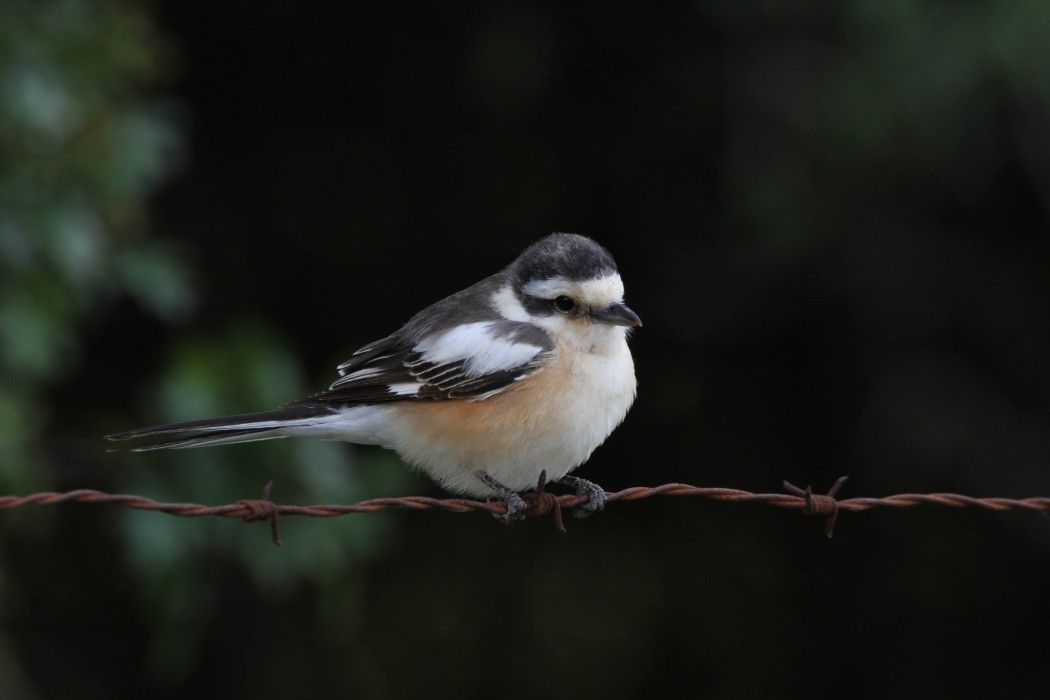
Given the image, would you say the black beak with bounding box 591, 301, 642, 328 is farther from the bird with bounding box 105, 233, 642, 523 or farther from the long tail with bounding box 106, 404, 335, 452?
the long tail with bounding box 106, 404, 335, 452

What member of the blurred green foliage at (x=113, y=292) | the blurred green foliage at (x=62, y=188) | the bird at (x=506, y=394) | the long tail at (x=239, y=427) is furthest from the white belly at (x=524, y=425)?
the blurred green foliage at (x=62, y=188)

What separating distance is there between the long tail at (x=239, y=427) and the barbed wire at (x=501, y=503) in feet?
0.79

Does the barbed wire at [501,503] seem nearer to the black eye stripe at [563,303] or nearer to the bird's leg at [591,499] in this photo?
the bird's leg at [591,499]

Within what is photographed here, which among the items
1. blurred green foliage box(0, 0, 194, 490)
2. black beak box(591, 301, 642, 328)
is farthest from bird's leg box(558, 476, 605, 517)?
blurred green foliage box(0, 0, 194, 490)

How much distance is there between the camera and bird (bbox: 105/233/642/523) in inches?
159

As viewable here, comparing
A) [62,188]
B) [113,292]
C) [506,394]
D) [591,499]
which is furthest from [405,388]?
[113,292]

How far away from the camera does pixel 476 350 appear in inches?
166

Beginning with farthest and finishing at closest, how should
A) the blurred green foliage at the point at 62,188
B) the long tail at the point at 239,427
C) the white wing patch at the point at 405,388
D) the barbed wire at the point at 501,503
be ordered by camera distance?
the blurred green foliage at the point at 62,188 < the white wing patch at the point at 405,388 < the long tail at the point at 239,427 < the barbed wire at the point at 501,503

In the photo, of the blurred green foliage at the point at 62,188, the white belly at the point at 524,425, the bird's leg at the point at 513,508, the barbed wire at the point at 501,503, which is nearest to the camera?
the barbed wire at the point at 501,503

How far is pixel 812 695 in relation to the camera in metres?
7.64

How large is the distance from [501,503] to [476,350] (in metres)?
0.59

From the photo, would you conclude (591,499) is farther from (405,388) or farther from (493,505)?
(405,388)

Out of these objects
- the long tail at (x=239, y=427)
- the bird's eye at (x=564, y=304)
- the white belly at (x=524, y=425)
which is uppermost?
the bird's eye at (x=564, y=304)

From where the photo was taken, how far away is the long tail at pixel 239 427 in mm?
3729
